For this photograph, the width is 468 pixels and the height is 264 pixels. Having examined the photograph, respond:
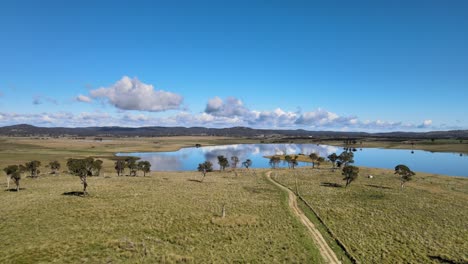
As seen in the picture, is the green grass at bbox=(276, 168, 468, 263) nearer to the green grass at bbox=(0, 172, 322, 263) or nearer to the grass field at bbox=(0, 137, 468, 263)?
the grass field at bbox=(0, 137, 468, 263)

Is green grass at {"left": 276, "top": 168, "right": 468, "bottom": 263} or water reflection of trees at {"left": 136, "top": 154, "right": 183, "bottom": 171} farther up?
green grass at {"left": 276, "top": 168, "right": 468, "bottom": 263}

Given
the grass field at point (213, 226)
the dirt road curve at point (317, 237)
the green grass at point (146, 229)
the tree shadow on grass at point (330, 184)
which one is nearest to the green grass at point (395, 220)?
the grass field at point (213, 226)

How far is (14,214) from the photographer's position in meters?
34.6

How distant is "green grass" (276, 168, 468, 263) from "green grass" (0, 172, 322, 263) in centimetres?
618

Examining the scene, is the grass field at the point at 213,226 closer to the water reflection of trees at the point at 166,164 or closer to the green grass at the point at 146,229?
the green grass at the point at 146,229

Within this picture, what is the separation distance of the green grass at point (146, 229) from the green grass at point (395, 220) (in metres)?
6.18

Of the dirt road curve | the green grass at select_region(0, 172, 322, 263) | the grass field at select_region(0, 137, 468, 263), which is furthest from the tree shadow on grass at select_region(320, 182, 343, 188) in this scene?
the green grass at select_region(0, 172, 322, 263)

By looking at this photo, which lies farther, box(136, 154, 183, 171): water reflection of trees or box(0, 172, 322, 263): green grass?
box(136, 154, 183, 171): water reflection of trees

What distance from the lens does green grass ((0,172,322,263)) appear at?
81.5 feet

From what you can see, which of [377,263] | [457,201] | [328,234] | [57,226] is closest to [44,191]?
[57,226]

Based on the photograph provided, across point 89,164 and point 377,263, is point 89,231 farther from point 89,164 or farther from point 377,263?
point 377,263

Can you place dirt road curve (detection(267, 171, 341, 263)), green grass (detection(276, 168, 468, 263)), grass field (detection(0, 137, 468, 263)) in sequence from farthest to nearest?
green grass (detection(276, 168, 468, 263)) < dirt road curve (detection(267, 171, 341, 263)) < grass field (detection(0, 137, 468, 263))

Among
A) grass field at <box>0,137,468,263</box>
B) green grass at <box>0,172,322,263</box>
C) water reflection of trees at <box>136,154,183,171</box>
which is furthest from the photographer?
water reflection of trees at <box>136,154,183,171</box>

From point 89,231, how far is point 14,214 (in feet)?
42.7
